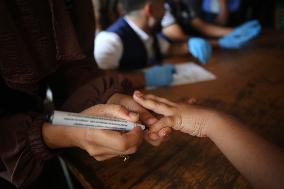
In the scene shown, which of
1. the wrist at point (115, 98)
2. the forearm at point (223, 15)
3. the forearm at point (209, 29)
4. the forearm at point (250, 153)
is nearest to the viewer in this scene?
the forearm at point (250, 153)

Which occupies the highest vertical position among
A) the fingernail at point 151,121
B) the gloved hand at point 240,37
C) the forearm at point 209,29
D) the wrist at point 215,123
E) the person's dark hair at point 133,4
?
the person's dark hair at point 133,4

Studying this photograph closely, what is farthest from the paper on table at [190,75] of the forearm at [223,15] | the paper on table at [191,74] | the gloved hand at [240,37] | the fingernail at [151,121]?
the forearm at [223,15]

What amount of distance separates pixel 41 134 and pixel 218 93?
2.27 ft

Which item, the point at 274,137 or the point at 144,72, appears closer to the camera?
the point at 274,137

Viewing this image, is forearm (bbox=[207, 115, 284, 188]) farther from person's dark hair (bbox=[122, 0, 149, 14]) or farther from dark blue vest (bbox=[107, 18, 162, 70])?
person's dark hair (bbox=[122, 0, 149, 14])

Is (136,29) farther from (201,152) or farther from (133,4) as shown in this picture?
(201,152)

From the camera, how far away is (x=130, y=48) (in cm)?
143

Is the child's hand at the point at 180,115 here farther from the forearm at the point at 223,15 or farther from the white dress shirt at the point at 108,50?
the forearm at the point at 223,15

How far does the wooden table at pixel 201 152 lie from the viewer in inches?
24.2

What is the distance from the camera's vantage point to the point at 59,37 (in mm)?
648

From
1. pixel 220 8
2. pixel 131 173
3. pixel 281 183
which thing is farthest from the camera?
pixel 220 8

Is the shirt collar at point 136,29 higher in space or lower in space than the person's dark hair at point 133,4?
lower

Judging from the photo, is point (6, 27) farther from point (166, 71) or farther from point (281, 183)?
point (166, 71)

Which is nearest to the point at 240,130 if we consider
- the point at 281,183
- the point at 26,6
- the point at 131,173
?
the point at 281,183
